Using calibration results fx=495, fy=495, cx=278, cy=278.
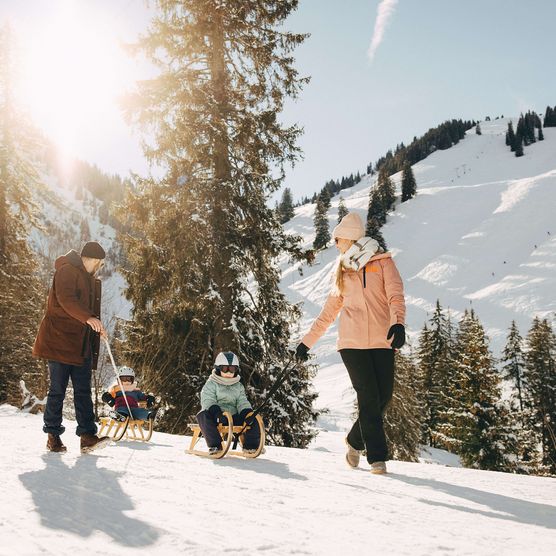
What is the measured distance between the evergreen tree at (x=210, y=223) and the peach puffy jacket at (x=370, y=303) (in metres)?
6.47

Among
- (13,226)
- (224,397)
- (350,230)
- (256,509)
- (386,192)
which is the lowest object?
(256,509)

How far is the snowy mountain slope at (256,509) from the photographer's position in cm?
222

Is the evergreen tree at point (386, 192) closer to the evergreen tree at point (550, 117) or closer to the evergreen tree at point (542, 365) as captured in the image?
the evergreen tree at point (542, 365)

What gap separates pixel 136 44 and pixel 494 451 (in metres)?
26.3

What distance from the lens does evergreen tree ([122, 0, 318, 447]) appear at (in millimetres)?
11453

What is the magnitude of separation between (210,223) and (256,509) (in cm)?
906

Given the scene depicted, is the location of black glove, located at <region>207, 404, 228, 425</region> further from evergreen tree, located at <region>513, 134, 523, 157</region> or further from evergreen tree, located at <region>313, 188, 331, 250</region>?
evergreen tree, located at <region>513, 134, 523, 157</region>

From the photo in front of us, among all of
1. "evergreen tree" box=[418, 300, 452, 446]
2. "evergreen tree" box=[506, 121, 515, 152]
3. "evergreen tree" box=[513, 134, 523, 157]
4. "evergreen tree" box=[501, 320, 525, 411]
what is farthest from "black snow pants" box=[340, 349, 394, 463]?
"evergreen tree" box=[506, 121, 515, 152]

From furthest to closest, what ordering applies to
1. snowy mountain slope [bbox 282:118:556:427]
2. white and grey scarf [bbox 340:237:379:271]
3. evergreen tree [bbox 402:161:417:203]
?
evergreen tree [bbox 402:161:417:203]
snowy mountain slope [bbox 282:118:556:427]
white and grey scarf [bbox 340:237:379:271]

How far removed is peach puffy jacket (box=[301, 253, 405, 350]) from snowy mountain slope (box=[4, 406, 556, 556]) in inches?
48.2

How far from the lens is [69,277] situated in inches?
198

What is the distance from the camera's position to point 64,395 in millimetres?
5148

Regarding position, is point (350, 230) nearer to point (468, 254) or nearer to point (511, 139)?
point (468, 254)

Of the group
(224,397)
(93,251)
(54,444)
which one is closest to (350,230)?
(224,397)
